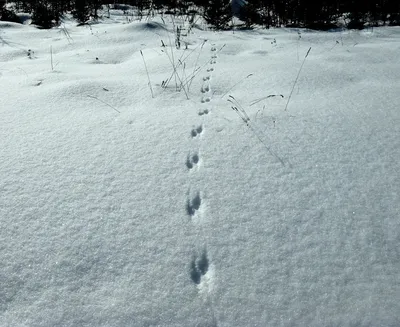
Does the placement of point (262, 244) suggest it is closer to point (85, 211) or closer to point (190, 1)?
point (85, 211)

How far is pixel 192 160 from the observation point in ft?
5.03

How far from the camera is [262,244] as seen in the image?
3.56 ft

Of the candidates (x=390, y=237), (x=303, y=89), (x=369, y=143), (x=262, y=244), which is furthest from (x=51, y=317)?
(x=303, y=89)

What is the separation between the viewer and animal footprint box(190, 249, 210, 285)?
39.4 inches

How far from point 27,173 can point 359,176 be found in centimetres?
139

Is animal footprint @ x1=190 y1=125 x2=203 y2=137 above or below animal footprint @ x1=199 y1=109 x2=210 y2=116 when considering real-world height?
below

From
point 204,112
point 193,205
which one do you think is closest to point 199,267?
point 193,205

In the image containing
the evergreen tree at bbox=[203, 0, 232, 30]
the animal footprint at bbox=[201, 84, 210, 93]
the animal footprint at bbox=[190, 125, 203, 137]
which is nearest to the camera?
the animal footprint at bbox=[190, 125, 203, 137]

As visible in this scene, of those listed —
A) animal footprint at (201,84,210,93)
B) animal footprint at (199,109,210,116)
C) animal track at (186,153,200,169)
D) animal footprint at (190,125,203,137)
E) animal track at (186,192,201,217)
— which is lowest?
animal track at (186,192,201,217)

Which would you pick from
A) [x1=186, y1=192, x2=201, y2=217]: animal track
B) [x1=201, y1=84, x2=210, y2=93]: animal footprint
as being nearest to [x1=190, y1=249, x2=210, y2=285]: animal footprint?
[x1=186, y1=192, x2=201, y2=217]: animal track

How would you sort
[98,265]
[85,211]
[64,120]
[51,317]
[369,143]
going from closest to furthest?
[51,317], [98,265], [85,211], [369,143], [64,120]

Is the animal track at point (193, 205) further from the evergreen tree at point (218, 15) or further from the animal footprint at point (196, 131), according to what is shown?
the evergreen tree at point (218, 15)

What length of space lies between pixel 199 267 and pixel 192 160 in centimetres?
61

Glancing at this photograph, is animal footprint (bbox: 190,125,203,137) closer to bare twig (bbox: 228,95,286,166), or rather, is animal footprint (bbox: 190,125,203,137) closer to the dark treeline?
bare twig (bbox: 228,95,286,166)
